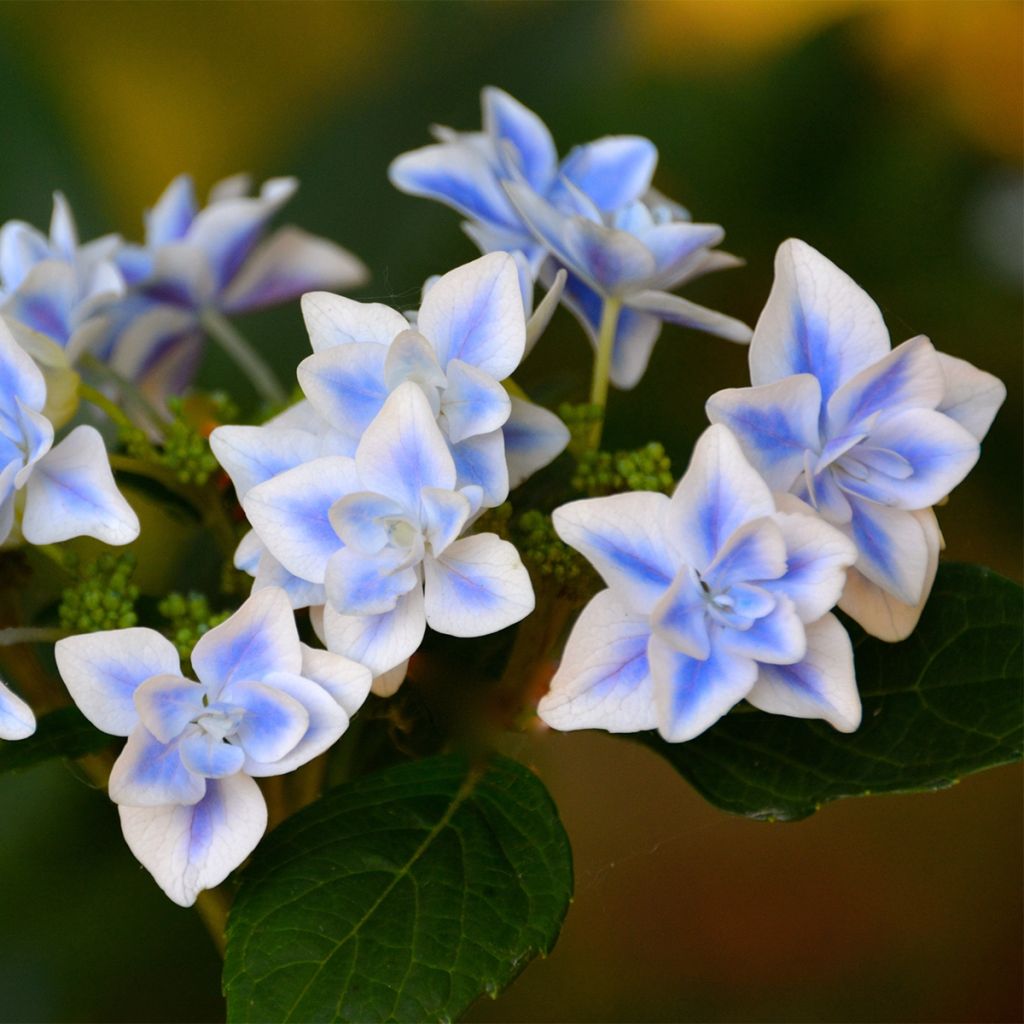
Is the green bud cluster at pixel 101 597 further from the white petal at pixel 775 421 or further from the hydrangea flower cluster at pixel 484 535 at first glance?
the white petal at pixel 775 421

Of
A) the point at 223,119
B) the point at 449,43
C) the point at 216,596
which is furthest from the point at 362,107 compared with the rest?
the point at 216,596

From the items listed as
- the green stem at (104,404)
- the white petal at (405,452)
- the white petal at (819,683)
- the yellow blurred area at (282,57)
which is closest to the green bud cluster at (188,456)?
the green stem at (104,404)

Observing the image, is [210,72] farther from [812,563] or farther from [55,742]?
[812,563]

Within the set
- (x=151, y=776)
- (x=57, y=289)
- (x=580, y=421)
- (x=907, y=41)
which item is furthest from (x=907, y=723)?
(x=907, y=41)

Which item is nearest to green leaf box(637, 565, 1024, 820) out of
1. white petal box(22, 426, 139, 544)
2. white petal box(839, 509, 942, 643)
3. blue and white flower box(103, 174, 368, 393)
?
white petal box(839, 509, 942, 643)

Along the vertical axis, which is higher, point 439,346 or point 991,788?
point 439,346

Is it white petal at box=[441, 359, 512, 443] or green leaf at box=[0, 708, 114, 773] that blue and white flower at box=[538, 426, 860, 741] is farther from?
green leaf at box=[0, 708, 114, 773]

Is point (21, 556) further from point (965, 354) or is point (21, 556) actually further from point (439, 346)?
point (965, 354)
